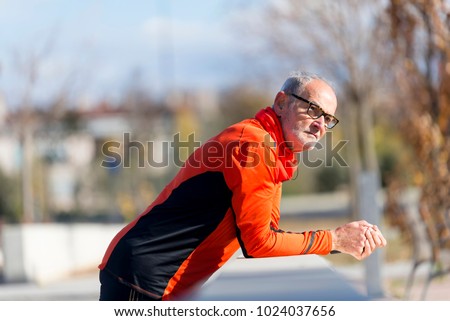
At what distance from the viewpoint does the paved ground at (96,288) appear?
8.15 m

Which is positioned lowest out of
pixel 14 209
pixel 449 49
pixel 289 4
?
pixel 14 209

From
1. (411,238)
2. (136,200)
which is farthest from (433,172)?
(136,200)

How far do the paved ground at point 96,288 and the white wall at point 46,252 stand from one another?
0.99 ft

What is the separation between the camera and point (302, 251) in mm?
2771

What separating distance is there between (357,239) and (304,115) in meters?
0.45

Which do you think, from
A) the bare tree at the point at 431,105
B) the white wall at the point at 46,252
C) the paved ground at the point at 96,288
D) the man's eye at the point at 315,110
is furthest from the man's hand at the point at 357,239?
the white wall at the point at 46,252

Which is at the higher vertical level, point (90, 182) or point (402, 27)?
point (402, 27)

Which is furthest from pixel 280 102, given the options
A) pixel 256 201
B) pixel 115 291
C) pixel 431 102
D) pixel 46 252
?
pixel 46 252

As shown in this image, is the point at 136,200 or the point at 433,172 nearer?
the point at 433,172

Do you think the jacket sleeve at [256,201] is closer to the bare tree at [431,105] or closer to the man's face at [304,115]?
the man's face at [304,115]

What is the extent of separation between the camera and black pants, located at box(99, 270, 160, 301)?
111 inches

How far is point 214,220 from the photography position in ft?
9.10
